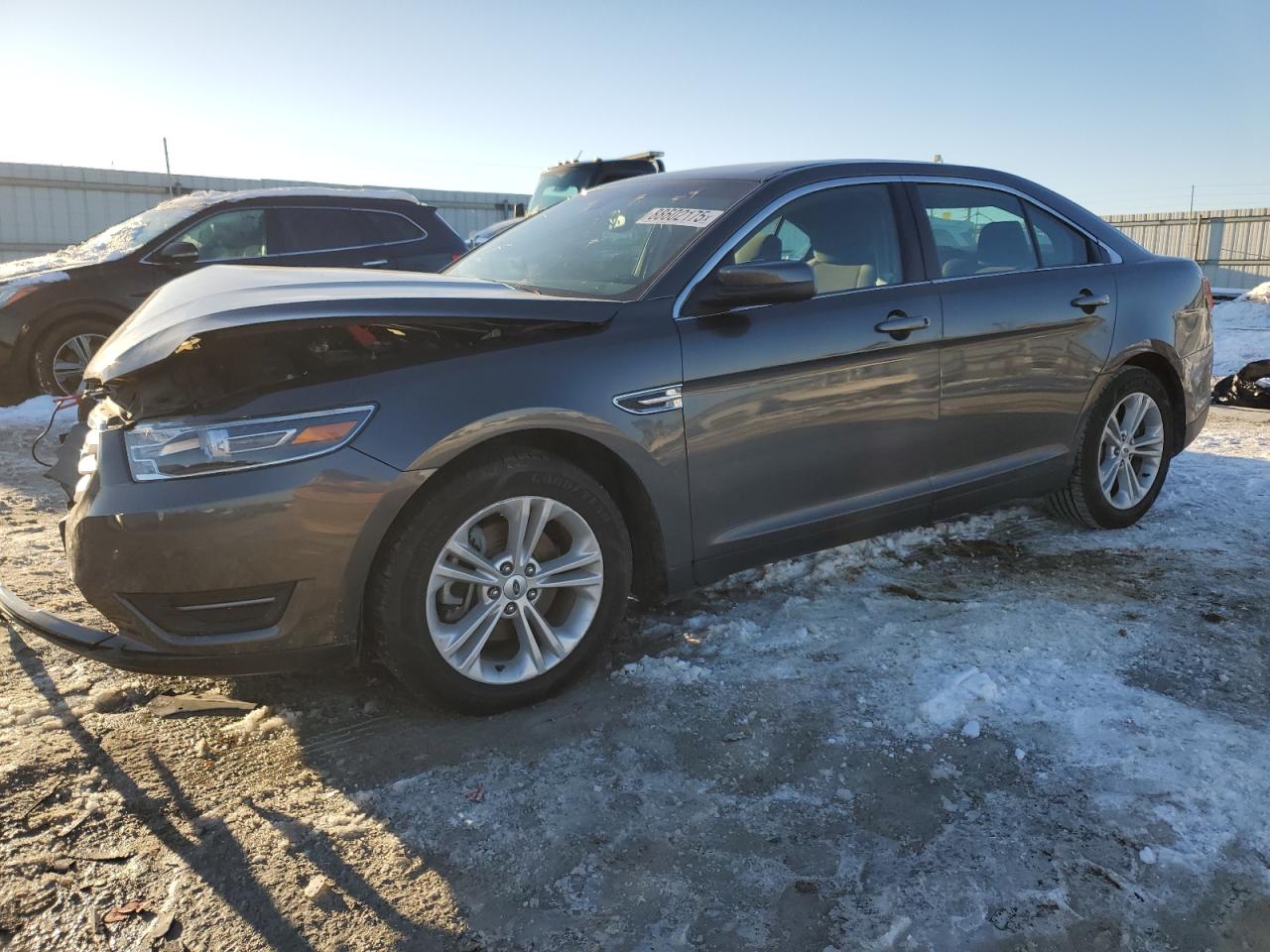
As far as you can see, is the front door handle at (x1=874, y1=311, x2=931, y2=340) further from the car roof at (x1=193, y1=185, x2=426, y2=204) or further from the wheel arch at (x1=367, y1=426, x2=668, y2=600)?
the car roof at (x1=193, y1=185, x2=426, y2=204)

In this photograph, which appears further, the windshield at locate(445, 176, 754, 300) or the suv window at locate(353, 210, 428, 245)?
the suv window at locate(353, 210, 428, 245)

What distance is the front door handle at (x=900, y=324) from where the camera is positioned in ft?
11.9

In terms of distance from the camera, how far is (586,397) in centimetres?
294

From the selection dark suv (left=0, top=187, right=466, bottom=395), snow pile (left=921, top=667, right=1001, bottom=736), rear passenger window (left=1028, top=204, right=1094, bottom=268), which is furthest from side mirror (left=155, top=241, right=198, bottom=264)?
Result: snow pile (left=921, top=667, right=1001, bottom=736)

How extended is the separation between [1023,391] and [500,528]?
98.2 inches

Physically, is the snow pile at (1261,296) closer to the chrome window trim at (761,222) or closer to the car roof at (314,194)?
the car roof at (314,194)

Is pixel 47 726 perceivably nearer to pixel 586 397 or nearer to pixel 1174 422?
pixel 586 397

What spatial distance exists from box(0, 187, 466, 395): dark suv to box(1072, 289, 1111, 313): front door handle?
552 centimetres

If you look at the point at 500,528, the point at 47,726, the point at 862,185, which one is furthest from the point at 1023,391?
the point at 47,726

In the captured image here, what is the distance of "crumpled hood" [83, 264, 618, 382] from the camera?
258 cm

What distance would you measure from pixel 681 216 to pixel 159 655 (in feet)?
7.52

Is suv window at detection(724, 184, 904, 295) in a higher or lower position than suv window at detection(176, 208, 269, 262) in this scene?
lower

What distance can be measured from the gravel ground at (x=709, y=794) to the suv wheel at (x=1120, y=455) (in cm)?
93

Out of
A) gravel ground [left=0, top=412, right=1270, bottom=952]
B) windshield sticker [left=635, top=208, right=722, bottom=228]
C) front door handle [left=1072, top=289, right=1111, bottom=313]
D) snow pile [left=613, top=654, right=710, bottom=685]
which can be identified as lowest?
gravel ground [left=0, top=412, right=1270, bottom=952]
